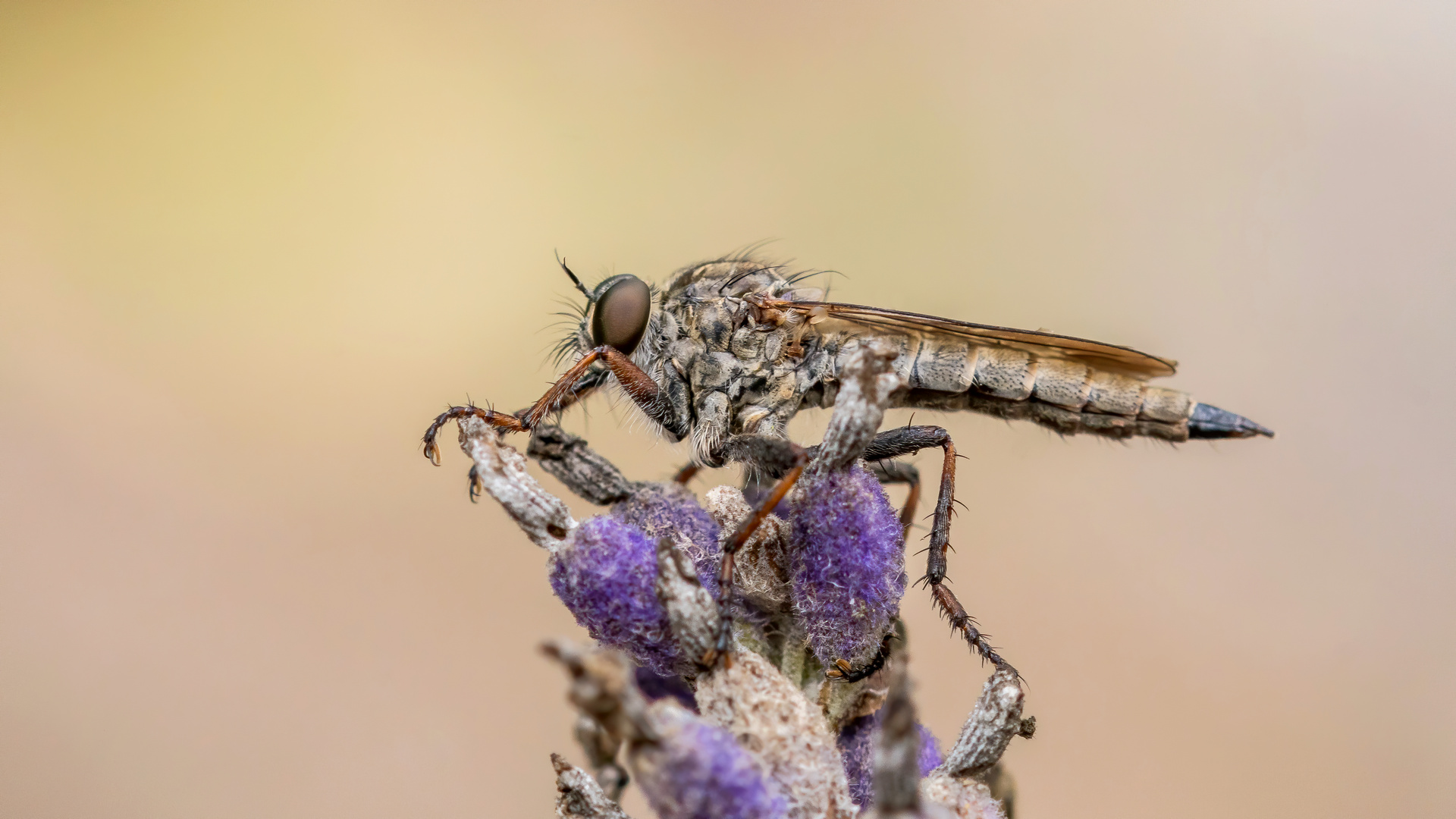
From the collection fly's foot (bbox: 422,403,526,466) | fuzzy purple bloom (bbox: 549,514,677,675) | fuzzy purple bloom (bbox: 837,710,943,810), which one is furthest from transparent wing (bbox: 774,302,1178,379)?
fuzzy purple bloom (bbox: 549,514,677,675)

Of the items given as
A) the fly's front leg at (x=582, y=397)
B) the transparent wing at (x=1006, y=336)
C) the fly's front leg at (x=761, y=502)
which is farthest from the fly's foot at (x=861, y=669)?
the transparent wing at (x=1006, y=336)

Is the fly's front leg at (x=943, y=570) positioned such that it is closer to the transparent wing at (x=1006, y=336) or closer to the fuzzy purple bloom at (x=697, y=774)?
the transparent wing at (x=1006, y=336)

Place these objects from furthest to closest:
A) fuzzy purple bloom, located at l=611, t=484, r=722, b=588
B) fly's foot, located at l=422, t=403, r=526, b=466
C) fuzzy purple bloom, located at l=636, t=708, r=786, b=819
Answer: fly's foot, located at l=422, t=403, r=526, b=466 → fuzzy purple bloom, located at l=611, t=484, r=722, b=588 → fuzzy purple bloom, located at l=636, t=708, r=786, b=819

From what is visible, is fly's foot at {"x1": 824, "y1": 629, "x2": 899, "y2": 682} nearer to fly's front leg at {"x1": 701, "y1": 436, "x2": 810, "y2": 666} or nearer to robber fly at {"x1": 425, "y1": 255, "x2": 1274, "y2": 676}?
fly's front leg at {"x1": 701, "y1": 436, "x2": 810, "y2": 666}

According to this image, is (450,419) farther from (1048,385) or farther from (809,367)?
(1048,385)

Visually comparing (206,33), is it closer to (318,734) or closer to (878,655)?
(318,734)

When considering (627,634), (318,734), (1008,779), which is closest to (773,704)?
(627,634)

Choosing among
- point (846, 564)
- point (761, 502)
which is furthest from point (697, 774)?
point (761, 502)
